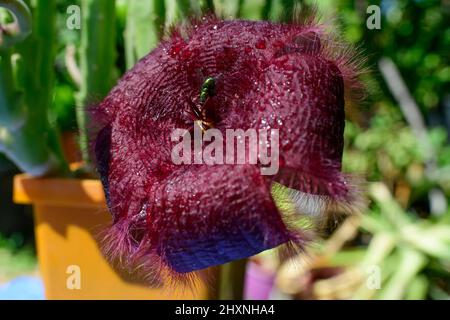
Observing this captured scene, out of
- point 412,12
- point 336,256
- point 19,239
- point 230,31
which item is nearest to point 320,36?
point 230,31

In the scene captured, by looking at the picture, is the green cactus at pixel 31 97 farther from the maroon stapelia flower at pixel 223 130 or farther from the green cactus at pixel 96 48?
the maroon stapelia flower at pixel 223 130

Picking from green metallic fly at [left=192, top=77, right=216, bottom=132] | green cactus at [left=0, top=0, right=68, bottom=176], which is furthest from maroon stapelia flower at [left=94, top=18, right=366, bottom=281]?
green cactus at [left=0, top=0, right=68, bottom=176]

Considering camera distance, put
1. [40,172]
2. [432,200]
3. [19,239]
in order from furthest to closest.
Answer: [19,239] < [432,200] < [40,172]

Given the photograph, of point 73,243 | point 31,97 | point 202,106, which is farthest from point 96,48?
point 202,106

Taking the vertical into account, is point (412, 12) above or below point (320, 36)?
above

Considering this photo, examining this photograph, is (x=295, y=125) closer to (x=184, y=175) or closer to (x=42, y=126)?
(x=184, y=175)

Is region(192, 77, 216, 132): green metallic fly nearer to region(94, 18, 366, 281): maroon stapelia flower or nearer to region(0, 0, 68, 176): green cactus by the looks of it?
region(94, 18, 366, 281): maroon stapelia flower

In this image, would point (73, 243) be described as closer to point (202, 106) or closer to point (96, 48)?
point (96, 48)
